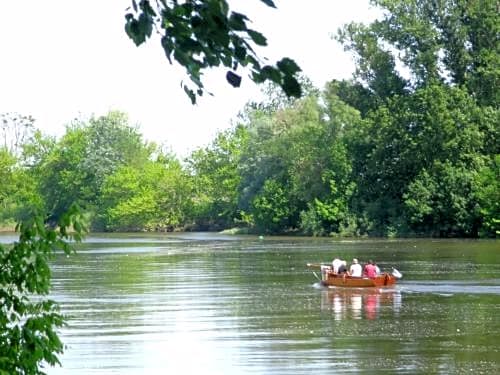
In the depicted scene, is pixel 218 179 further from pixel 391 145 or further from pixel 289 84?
pixel 289 84

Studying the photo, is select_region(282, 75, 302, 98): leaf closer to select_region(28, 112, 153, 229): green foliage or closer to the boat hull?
the boat hull

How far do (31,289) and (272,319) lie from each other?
20.2m

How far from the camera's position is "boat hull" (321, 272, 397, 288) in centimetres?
3756

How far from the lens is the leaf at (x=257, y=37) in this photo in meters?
5.90

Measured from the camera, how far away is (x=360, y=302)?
113 ft

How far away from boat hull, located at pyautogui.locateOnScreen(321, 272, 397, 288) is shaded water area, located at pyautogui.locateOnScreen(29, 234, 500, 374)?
10.8 inches

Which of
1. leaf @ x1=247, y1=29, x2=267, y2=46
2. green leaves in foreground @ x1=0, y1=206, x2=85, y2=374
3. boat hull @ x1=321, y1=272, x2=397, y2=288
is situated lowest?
boat hull @ x1=321, y1=272, x2=397, y2=288

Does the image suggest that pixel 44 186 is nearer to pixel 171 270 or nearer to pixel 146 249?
pixel 146 249

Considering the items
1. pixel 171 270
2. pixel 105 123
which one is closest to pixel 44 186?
pixel 105 123

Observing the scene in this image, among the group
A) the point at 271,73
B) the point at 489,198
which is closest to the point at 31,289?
the point at 271,73

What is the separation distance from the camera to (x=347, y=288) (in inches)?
1503

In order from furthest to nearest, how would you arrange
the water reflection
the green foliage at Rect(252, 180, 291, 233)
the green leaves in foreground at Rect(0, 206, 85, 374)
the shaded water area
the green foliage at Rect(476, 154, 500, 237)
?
the green foliage at Rect(252, 180, 291, 233), the green foliage at Rect(476, 154, 500, 237), the water reflection, the shaded water area, the green leaves in foreground at Rect(0, 206, 85, 374)

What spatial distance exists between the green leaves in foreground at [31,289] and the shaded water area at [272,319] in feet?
36.1

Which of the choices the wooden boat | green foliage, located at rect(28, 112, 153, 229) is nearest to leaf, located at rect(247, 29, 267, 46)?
the wooden boat
